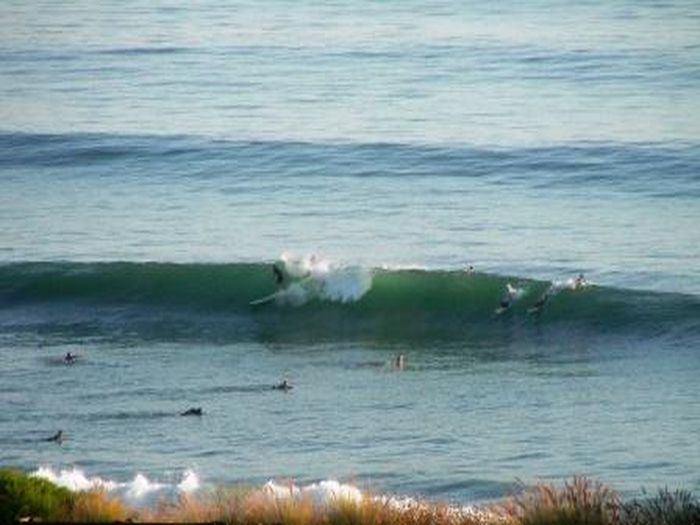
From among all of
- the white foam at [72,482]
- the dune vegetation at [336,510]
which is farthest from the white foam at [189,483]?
the dune vegetation at [336,510]

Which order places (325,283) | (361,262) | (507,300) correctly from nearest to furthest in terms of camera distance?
(507,300) < (325,283) < (361,262)

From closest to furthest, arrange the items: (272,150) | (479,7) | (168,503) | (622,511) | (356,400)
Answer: (622,511) → (168,503) → (356,400) → (272,150) → (479,7)

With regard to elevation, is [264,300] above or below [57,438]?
above

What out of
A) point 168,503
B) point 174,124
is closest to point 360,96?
point 174,124

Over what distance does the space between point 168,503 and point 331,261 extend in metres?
14.5

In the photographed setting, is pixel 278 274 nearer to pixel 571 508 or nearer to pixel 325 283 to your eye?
pixel 325 283

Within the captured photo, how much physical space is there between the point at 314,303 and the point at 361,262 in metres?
1.37

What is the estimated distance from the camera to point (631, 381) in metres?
22.8

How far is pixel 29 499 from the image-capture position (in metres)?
13.2

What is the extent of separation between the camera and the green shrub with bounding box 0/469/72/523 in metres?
13.0

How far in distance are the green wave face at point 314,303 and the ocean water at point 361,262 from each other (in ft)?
0.15

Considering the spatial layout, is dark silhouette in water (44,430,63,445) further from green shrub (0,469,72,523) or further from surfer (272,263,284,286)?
surfer (272,263,284,286)

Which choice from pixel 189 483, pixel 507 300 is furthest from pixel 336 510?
pixel 507 300

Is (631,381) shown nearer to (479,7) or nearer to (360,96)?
(360,96)
